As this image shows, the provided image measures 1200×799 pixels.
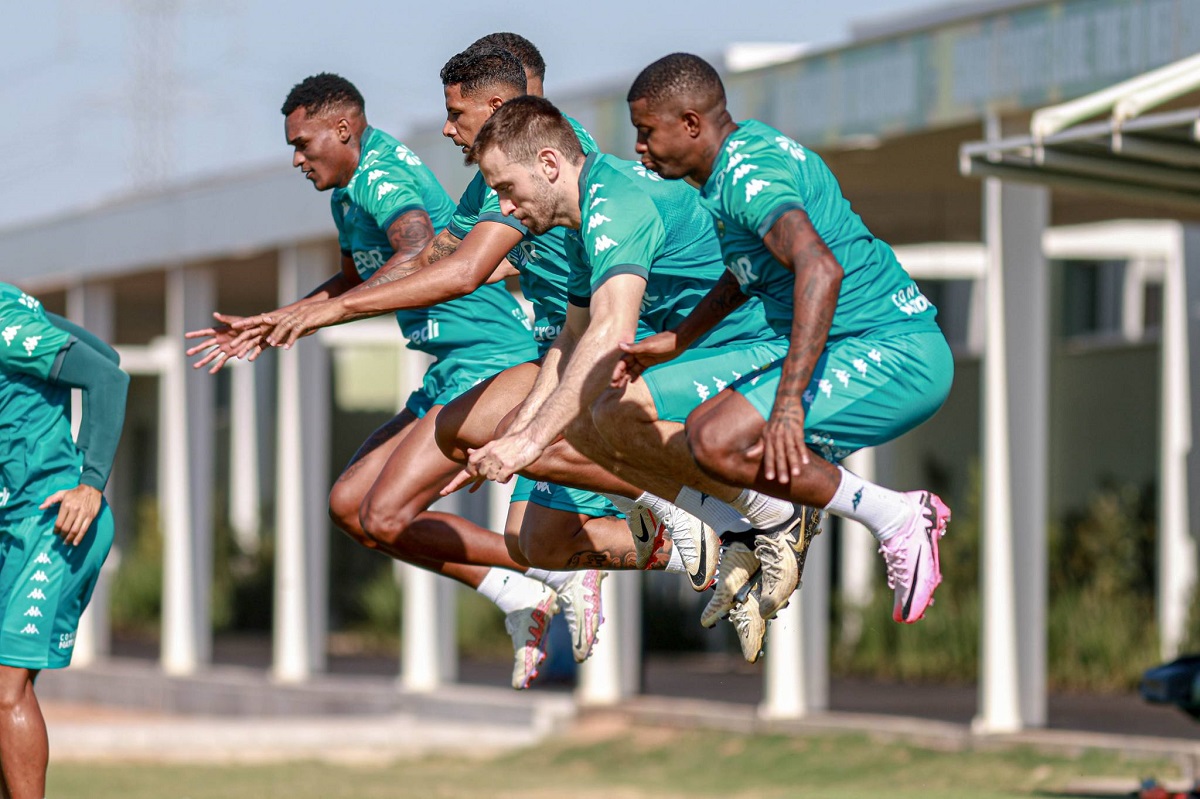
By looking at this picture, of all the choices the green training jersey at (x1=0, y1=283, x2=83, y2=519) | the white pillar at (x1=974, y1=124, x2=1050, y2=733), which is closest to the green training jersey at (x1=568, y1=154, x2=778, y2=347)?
the green training jersey at (x1=0, y1=283, x2=83, y2=519)

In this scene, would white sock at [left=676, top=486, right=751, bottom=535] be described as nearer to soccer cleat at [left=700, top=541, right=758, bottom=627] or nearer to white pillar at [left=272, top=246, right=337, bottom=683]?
soccer cleat at [left=700, top=541, right=758, bottom=627]

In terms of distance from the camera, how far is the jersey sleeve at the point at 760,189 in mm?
6906

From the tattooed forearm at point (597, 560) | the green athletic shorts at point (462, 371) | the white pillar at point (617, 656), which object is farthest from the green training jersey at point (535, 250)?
the white pillar at point (617, 656)

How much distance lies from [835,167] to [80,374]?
8997 mm

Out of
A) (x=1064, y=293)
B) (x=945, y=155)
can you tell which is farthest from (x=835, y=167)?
(x=1064, y=293)

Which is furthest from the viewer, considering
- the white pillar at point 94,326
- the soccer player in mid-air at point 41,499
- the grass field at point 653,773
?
the white pillar at point 94,326

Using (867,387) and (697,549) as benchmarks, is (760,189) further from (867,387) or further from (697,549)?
(697,549)

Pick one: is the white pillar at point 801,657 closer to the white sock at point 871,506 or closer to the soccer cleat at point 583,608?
the soccer cleat at point 583,608

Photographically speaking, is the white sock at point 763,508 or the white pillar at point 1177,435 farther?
the white pillar at point 1177,435

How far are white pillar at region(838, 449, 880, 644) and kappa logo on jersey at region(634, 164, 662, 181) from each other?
13.0 meters

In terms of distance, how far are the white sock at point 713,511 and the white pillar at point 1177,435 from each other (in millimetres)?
10962

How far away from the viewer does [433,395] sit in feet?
29.8

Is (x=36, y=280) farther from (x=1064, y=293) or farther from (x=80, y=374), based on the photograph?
(x=80, y=374)

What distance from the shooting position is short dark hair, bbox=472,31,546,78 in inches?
330
